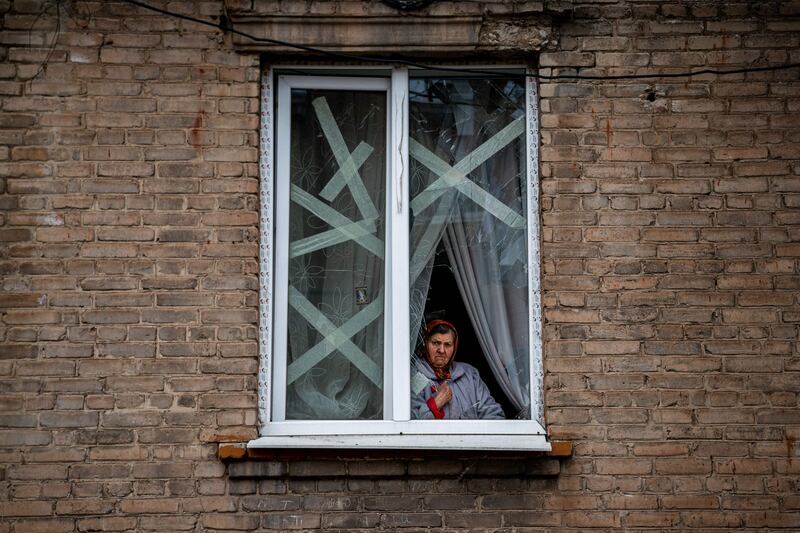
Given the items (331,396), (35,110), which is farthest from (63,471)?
(35,110)

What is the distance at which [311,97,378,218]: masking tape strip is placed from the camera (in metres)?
4.94

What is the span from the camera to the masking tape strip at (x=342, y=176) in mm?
4934

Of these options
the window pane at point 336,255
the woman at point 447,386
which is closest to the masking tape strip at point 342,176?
the window pane at point 336,255

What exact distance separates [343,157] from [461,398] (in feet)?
4.62

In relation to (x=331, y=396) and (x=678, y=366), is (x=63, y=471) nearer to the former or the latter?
(x=331, y=396)

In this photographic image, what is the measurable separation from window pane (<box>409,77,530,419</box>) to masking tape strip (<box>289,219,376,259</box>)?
9.7 inches

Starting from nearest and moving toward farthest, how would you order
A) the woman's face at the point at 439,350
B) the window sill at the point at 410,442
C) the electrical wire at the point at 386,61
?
the window sill at the point at 410,442
the electrical wire at the point at 386,61
the woman's face at the point at 439,350

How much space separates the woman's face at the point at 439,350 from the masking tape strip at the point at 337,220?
54 cm

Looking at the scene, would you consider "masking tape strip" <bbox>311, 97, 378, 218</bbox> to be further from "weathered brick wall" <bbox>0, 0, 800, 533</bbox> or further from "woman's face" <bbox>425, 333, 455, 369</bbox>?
"woman's face" <bbox>425, 333, 455, 369</bbox>

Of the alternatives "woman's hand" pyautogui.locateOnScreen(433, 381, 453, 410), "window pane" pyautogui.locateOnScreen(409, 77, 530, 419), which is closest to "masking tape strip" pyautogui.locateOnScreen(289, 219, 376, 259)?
"window pane" pyautogui.locateOnScreen(409, 77, 530, 419)

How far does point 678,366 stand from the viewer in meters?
4.59

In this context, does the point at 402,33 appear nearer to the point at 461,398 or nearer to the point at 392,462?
the point at 461,398

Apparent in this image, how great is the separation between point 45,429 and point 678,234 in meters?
3.24

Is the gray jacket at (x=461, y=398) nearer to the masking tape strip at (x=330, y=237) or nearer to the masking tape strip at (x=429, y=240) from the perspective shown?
the masking tape strip at (x=429, y=240)
